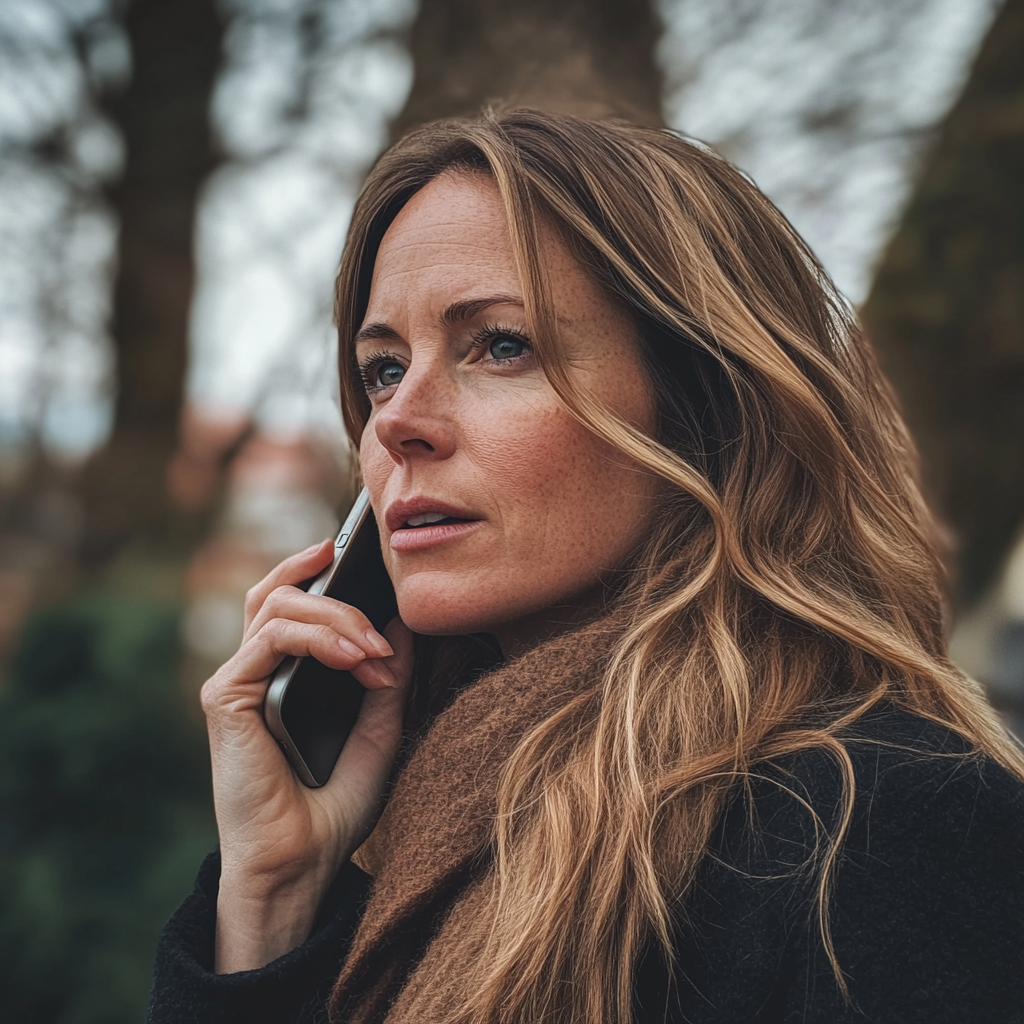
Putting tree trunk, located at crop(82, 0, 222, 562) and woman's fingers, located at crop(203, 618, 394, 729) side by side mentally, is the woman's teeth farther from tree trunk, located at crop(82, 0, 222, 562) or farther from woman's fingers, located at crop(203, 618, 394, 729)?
tree trunk, located at crop(82, 0, 222, 562)

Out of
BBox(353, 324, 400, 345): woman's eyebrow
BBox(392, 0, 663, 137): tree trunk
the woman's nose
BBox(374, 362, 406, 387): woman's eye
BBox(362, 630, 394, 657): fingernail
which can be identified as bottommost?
BBox(362, 630, 394, 657): fingernail

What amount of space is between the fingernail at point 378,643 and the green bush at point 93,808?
2612 mm

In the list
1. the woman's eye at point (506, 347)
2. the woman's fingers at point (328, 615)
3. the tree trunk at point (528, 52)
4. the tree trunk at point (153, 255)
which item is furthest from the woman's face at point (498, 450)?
the tree trunk at point (153, 255)

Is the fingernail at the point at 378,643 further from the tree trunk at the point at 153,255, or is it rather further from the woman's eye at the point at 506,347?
the tree trunk at the point at 153,255

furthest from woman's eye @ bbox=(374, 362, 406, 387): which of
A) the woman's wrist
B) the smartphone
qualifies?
the woman's wrist

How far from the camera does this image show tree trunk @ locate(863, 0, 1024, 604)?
4086mm

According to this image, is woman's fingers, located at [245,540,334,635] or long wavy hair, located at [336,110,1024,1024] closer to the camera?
long wavy hair, located at [336,110,1024,1024]

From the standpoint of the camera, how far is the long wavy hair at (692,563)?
138 centimetres

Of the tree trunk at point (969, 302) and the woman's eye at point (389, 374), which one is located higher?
the tree trunk at point (969, 302)

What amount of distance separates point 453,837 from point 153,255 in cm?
514

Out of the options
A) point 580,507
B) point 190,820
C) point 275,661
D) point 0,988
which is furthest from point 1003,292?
point 0,988

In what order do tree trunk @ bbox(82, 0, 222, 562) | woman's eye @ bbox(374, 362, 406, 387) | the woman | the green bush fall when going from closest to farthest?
the woman < woman's eye @ bbox(374, 362, 406, 387) < the green bush < tree trunk @ bbox(82, 0, 222, 562)

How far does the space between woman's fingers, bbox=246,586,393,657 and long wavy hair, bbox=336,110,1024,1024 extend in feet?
1.48

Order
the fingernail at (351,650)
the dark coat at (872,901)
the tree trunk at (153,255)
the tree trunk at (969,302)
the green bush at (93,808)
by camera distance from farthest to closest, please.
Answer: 1. the tree trunk at (153,255)
2. the tree trunk at (969,302)
3. the green bush at (93,808)
4. the fingernail at (351,650)
5. the dark coat at (872,901)
